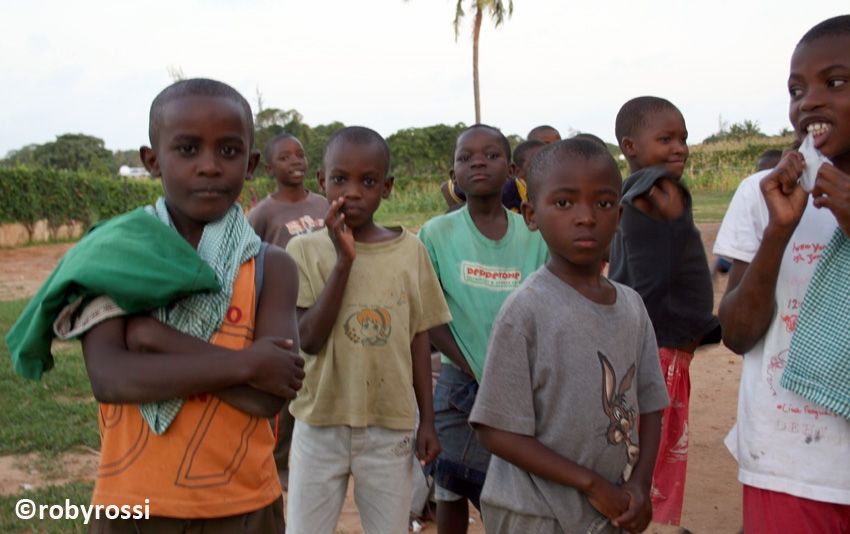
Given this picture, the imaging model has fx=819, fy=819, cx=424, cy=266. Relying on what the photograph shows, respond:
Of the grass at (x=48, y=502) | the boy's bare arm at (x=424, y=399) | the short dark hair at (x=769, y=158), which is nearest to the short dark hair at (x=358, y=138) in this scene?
the boy's bare arm at (x=424, y=399)

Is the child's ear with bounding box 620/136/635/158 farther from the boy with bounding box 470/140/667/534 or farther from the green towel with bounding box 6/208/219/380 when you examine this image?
the green towel with bounding box 6/208/219/380

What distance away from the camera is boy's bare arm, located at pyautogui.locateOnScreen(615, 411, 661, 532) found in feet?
6.97

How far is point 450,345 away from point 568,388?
118cm

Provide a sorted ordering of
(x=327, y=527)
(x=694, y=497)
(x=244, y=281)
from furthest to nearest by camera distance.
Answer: (x=694, y=497) < (x=327, y=527) < (x=244, y=281)

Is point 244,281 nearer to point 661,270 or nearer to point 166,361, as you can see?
point 166,361

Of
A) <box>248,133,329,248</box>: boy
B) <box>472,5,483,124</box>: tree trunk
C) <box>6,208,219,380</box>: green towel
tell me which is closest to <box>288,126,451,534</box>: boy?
<box>6,208,219,380</box>: green towel

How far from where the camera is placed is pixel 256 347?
1919mm

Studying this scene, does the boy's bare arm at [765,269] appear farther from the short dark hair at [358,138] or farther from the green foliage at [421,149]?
the green foliage at [421,149]

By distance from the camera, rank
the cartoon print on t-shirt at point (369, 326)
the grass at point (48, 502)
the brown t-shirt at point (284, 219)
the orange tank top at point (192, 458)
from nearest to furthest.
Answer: the orange tank top at point (192, 458)
the cartoon print on t-shirt at point (369, 326)
the grass at point (48, 502)
the brown t-shirt at point (284, 219)

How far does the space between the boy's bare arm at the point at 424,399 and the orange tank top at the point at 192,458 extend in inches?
42.7

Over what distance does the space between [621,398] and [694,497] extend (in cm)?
273

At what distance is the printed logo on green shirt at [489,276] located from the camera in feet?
11.0

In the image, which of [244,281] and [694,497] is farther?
[694,497]

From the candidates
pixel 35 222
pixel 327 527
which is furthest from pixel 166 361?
pixel 35 222
